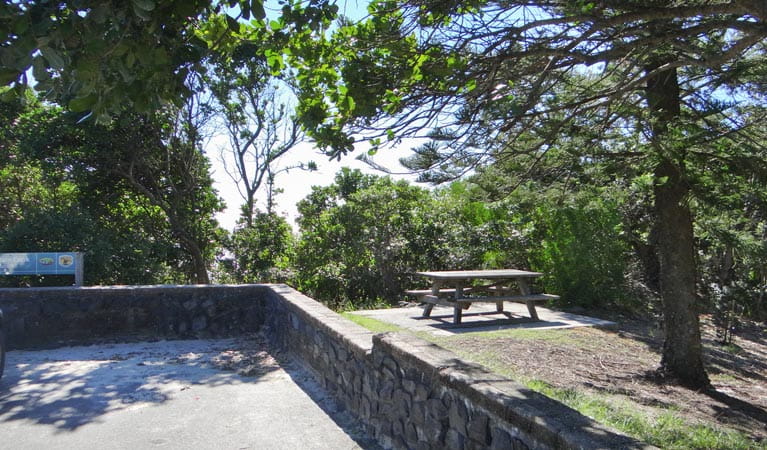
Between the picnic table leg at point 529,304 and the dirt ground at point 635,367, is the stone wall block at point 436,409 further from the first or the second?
the picnic table leg at point 529,304

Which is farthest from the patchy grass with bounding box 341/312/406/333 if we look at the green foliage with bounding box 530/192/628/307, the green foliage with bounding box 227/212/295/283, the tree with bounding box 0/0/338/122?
the tree with bounding box 0/0/338/122

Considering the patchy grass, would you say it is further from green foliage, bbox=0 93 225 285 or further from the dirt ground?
green foliage, bbox=0 93 225 285

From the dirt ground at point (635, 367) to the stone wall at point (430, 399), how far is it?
1.73 metres

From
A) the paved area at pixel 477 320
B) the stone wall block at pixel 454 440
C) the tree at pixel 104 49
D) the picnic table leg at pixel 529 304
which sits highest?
the tree at pixel 104 49

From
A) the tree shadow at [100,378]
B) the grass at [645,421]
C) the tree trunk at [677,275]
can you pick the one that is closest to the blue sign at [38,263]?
the tree shadow at [100,378]

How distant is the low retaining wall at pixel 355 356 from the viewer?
3.01 metres

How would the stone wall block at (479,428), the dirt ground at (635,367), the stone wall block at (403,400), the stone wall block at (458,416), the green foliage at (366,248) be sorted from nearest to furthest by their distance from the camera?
the stone wall block at (479,428)
the stone wall block at (458,416)
the stone wall block at (403,400)
the dirt ground at (635,367)
the green foliage at (366,248)

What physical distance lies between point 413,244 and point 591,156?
696cm

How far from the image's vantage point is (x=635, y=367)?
7008mm

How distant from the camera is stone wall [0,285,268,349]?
8445mm

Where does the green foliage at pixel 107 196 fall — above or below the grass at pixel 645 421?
above

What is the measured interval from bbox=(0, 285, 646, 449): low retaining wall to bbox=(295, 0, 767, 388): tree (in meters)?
1.97

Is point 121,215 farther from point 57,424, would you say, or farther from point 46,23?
point 46,23

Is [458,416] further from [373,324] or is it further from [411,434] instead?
[373,324]
